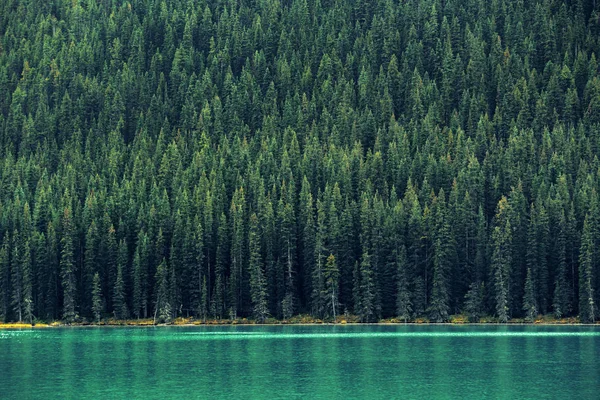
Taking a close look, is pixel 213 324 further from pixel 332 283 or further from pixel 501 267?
pixel 501 267

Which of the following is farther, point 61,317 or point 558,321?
point 61,317

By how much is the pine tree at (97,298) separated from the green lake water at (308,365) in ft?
94.7

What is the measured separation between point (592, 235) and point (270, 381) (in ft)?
298

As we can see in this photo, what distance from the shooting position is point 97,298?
17912 centimetres

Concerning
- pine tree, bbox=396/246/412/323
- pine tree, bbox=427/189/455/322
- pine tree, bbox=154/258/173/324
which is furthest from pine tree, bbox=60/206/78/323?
pine tree, bbox=427/189/455/322

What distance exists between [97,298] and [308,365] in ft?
279

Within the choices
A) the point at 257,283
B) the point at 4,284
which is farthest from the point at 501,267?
the point at 4,284

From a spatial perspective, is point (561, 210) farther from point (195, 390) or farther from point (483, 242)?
point (195, 390)

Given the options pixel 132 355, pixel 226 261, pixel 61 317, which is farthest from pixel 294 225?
pixel 132 355

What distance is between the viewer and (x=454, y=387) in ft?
277

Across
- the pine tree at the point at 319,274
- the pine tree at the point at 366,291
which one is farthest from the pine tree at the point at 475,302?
the pine tree at the point at 319,274

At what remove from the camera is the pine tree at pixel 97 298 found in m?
179

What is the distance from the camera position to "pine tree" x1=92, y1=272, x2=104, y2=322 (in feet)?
587

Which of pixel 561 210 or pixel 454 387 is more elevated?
pixel 561 210
